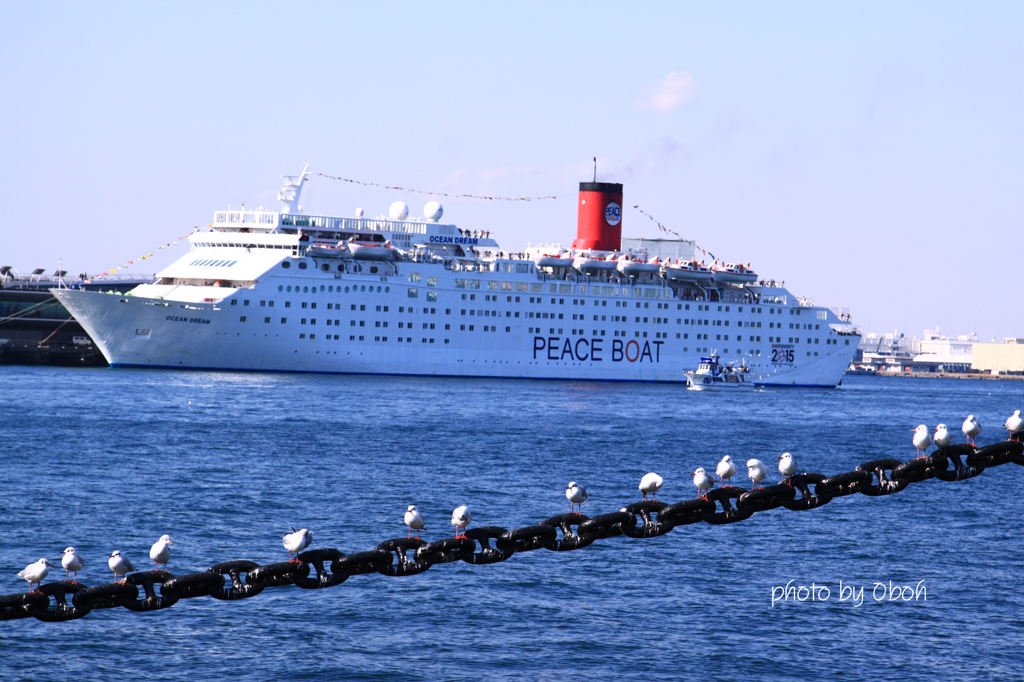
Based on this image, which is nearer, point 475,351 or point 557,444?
point 557,444

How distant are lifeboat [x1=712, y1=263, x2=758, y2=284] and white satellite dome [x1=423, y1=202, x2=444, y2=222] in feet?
61.6

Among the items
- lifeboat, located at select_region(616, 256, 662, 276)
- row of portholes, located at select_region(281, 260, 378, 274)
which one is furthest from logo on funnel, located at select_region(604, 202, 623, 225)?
row of portholes, located at select_region(281, 260, 378, 274)

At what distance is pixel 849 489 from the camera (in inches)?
310

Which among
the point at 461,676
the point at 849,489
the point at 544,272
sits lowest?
the point at 461,676

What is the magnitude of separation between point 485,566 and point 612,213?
67.7 metres

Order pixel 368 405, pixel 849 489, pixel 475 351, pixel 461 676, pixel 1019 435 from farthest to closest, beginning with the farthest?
pixel 475 351 < pixel 368 405 < pixel 461 676 < pixel 1019 435 < pixel 849 489

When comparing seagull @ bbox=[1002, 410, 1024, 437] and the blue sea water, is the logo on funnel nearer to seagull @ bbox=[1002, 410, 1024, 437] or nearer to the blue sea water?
the blue sea water

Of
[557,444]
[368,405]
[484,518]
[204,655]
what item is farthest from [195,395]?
[204,655]

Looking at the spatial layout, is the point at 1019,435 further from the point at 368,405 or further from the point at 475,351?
the point at 475,351

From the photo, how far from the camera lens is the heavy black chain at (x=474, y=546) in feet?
23.5

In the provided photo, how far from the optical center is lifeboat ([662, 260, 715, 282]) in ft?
273

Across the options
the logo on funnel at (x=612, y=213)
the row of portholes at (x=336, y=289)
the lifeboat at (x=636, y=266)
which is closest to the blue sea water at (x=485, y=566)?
the row of portholes at (x=336, y=289)

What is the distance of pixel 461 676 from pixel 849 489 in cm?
825

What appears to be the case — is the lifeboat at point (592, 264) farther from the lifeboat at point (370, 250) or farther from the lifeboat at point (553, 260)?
the lifeboat at point (370, 250)
